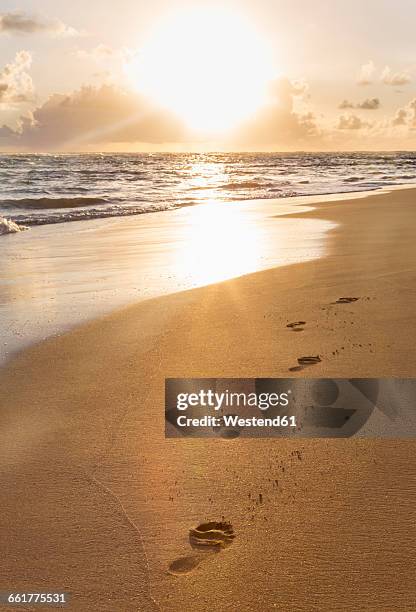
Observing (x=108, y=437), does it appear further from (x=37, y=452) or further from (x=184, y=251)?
(x=184, y=251)

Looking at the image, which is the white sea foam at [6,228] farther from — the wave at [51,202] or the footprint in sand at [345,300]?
the footprint in sand at [345,300]

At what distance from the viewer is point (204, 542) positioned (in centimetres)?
288

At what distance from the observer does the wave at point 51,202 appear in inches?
1038

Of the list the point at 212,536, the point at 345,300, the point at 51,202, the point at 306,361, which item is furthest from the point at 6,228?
the point at 212,536

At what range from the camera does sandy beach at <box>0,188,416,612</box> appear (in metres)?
2.62

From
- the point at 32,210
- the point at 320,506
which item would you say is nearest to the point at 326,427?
the point at 320,506

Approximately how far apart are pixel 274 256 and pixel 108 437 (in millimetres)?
6870

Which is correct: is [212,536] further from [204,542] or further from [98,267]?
[98,267]

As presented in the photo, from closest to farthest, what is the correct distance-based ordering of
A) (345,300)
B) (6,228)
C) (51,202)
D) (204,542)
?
1. (204,542)
2. (345,300)
3. (6,228)
4. (51,202)

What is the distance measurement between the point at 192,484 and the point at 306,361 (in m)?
1.86

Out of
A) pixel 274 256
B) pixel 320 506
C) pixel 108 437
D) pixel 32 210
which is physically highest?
pixel 32 210

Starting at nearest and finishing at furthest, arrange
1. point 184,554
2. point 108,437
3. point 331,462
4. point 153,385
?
1. point 184,554
2. point 331,462
3. point 108,437
4. point 153,385

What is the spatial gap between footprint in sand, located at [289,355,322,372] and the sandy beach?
0.20 feet

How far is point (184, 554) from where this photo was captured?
9.17 feet
